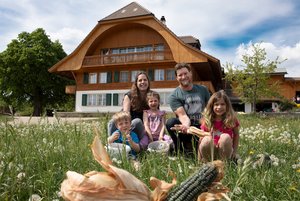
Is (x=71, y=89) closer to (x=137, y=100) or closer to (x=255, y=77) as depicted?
(x=255, y=77)

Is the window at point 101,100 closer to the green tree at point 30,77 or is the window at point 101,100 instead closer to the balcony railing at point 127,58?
the balcony railing at point 127,58

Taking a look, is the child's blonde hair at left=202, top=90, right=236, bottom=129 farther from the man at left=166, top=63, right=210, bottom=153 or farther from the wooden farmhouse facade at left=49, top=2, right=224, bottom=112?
the wooden farmhouse facade at left=49, top=2, right=224, bottom=112

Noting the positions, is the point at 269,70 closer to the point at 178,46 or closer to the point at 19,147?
the point at 178,46

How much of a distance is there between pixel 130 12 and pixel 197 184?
30785 millimetres

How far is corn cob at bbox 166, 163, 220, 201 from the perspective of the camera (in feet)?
3.75

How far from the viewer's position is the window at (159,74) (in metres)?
30.5

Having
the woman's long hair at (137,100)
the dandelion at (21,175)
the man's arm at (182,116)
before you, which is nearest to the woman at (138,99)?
the woman's long hair at (137,100)

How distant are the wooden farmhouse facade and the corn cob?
2674 cm

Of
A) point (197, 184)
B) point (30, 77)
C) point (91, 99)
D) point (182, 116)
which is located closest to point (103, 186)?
point (197, 184)

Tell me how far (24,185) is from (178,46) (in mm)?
26446

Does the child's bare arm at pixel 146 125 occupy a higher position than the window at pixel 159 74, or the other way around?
the window at pixel 159 74

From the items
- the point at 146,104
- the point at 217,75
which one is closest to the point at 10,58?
the point at 217,75

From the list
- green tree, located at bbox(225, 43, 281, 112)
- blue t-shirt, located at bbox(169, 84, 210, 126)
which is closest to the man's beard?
blue t-shirt, located at bbox(169, 84, 210, 126)

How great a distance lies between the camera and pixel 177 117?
4734 mm
